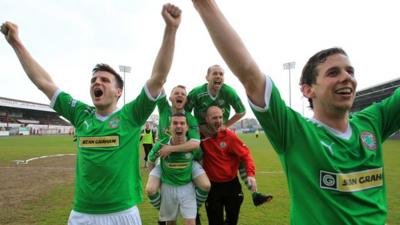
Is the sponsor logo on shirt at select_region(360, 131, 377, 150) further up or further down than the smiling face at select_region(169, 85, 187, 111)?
further down

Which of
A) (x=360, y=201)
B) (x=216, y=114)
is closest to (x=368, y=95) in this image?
(x=216, y=114)

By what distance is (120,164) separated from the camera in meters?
3.07

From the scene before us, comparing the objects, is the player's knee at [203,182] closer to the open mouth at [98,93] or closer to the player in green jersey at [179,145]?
the player in green jersey at [179,145]

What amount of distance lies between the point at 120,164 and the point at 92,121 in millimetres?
545

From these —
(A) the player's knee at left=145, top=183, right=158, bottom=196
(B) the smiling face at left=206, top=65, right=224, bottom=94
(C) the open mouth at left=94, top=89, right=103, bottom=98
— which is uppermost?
(B) the smiling face at left=206, top=65, right=224, bottom=94

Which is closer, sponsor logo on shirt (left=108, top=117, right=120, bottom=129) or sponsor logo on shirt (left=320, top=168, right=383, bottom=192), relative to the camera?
sponsor logo on shirt (left=320, top=168, right=383, bottom=192)

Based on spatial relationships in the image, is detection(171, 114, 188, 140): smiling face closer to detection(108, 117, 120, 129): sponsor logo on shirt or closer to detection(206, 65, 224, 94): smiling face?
detection(206, 65, 224, 94): smiling face

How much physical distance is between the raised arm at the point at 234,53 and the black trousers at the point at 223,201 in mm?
3391

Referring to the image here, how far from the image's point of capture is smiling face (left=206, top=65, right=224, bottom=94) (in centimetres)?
505

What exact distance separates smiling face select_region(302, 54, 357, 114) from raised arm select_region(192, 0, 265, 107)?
1.66 ft

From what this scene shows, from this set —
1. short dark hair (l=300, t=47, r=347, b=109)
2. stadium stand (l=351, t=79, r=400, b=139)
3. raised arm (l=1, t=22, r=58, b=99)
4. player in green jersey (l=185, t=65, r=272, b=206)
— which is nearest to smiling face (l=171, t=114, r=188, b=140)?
player in green jersey (l=185, t=65, r=272, b=206)

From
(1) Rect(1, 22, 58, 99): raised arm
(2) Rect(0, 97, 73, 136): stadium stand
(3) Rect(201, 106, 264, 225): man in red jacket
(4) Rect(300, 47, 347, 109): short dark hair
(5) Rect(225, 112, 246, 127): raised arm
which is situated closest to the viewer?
(4) Rect(300, 47, 347, 109): short dark hair

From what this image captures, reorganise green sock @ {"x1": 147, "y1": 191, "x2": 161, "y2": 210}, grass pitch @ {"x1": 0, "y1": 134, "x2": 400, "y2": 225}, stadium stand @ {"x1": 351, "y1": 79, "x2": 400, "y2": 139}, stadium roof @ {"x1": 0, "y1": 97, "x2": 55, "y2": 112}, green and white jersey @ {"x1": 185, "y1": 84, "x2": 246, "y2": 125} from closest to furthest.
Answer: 1. green sock @ {"x1": 147, "y1": 191, "x2": 161, "y2": 210}
2. green and white jersey @ {"x1": 185, "y1": 84, "x2": 246, "y2": 125}
3. grass pitch @ {"x1": 0, "y1": 134, "x2": 400, "y2": 225}
4. stadium stand @ {"x1": 351, "y1": 79, "x2": 400, "y2": 139}
5. stadium roof @ {"x1": 0, "y1": 97, "x2": 55, "y2": 112}

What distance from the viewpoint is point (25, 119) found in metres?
79.3
